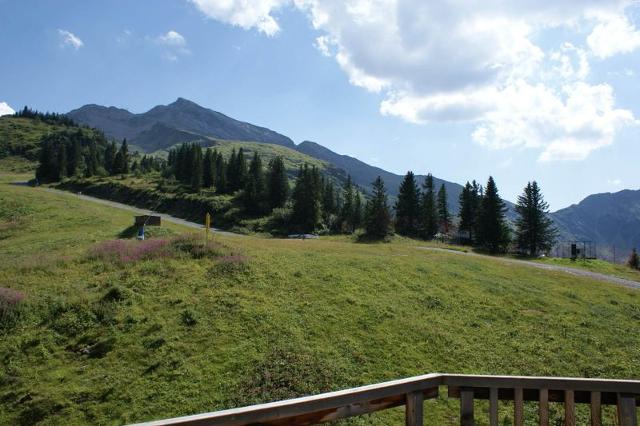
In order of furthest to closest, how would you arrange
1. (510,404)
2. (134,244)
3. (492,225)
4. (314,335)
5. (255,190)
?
1. (255,190)
2. (492,225)
3. (134,244)
4. (314,335)
5. (510,404)

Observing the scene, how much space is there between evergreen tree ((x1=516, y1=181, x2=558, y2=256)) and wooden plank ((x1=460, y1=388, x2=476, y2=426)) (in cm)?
8083

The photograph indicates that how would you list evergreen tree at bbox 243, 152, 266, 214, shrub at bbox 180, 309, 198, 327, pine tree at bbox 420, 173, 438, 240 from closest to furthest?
shrub at bbox 180, 309, 198, 327
evergreen tree at bbox 243, 152, 266, 214
pine tree at bbox 420, 173, 438, 240

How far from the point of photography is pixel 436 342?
Result: 19.9m

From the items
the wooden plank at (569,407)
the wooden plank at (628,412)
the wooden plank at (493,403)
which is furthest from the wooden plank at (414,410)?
the wooden plank at (628,412)

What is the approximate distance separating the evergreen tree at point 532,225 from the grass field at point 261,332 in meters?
51.9

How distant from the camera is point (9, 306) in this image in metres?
19.3

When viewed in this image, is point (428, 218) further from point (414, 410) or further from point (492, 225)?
point (414, 410)

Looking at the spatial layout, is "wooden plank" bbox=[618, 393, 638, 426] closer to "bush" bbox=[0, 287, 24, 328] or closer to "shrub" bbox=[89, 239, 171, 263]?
"bush" bbox=[0, 287, 24, 328]

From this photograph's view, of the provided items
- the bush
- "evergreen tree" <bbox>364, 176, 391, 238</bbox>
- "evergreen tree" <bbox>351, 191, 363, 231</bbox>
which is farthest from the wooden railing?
"evergreen tree" <bbox>351, 191, 363, 231</bbox>

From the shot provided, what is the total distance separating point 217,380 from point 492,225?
72.3 m

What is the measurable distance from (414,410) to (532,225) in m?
84.4

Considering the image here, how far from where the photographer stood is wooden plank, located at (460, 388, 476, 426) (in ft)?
20.3

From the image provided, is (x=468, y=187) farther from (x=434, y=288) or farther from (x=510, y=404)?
(x=510, y=404)

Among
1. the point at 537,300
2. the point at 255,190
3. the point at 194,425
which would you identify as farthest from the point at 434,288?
the point at 255,190
